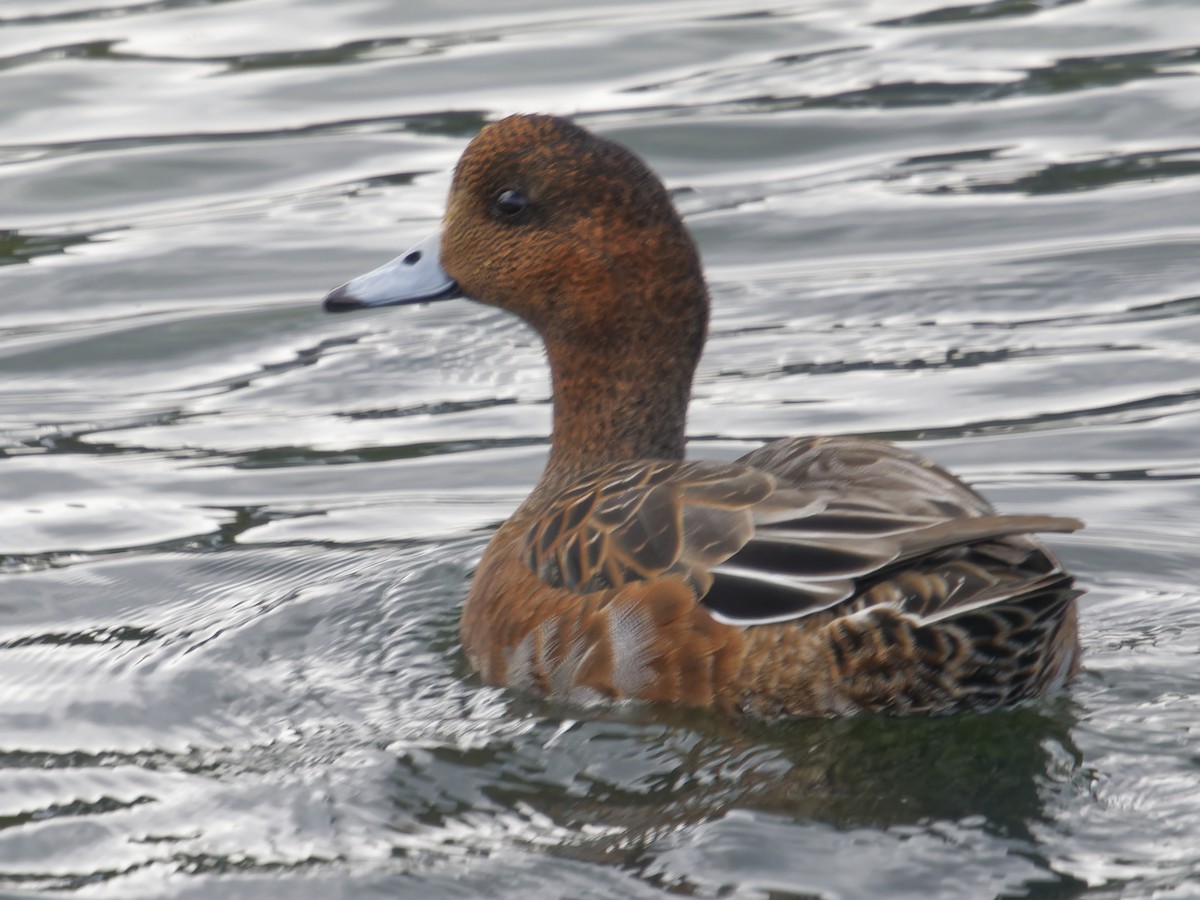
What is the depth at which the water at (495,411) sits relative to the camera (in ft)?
15.7

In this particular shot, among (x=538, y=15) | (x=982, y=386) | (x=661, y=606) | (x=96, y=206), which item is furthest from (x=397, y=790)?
(x=538, y=15)

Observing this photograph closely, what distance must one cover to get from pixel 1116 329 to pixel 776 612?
4.40 m

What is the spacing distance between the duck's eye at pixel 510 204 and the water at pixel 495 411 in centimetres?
125

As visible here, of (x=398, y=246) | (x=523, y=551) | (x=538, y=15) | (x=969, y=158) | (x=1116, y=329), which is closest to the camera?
(x=523, y=551)

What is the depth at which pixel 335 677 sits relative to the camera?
582 centimetres

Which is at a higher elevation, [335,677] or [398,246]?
[398,246]

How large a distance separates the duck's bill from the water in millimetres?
940

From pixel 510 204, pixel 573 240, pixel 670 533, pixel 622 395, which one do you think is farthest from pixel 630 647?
pixel 510 204

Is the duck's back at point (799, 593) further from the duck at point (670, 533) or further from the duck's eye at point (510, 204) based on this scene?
the duck's eye at point (510, 204)

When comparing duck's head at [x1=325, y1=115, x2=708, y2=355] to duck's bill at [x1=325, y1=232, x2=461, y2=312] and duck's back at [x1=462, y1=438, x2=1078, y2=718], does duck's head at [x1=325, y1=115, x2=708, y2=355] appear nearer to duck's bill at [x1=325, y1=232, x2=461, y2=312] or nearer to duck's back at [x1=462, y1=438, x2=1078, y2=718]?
duck's bill at [x1=325, y1=232, x2=461, y2=312]

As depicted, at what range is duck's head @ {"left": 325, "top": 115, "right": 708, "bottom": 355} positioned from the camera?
19.6 feet

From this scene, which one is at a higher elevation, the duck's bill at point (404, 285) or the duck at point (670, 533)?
the duck's bill at point (404, 285)

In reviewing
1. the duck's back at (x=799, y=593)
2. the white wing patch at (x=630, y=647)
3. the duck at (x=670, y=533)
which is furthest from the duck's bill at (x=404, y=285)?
the white wing patch at (x=630, y=647)

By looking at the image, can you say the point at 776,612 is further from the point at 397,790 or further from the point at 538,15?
the point at 538,15
